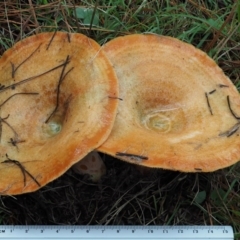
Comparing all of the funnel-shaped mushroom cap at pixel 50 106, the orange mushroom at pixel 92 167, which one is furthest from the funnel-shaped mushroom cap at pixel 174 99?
the orange mushroom at pixel 92 167

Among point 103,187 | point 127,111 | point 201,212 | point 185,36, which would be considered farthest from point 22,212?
point 185,36

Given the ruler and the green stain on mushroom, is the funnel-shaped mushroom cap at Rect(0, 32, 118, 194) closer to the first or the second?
the green stain on mushroom

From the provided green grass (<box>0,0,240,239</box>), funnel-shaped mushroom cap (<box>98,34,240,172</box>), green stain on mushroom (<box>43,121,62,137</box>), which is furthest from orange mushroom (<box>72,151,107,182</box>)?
funnel-shaped mushroom cap (<box>98,34,240,172</box>)

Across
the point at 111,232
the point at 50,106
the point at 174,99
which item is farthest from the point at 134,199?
the point at 50,106

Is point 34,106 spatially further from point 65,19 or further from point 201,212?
point 201,212

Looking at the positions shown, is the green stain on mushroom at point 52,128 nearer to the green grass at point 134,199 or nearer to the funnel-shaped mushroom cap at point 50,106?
the funnel-shaped mushroom cap at point 50,106
